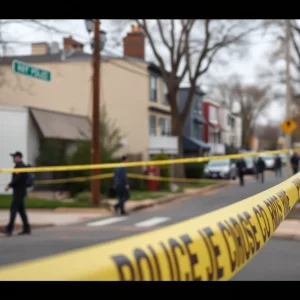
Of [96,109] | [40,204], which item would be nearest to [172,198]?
[96,109]

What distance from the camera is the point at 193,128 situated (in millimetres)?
49562

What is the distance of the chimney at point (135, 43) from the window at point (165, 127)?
188 inches

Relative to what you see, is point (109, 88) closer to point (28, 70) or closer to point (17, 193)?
point (28, 70)

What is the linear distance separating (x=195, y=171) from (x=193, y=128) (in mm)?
14853

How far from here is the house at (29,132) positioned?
69.8 ft

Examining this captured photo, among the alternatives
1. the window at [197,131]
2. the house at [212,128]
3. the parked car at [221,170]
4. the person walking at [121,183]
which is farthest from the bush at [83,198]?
the house at [212,128]

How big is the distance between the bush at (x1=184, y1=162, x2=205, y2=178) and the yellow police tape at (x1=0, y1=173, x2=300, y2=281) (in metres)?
31.1

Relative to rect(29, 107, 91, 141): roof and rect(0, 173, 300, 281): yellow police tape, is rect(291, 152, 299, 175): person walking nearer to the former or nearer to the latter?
rect(29, 107, 91, 141): roof

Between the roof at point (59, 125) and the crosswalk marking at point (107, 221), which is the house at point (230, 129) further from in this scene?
the crosswalk marking at point (107, 221)
